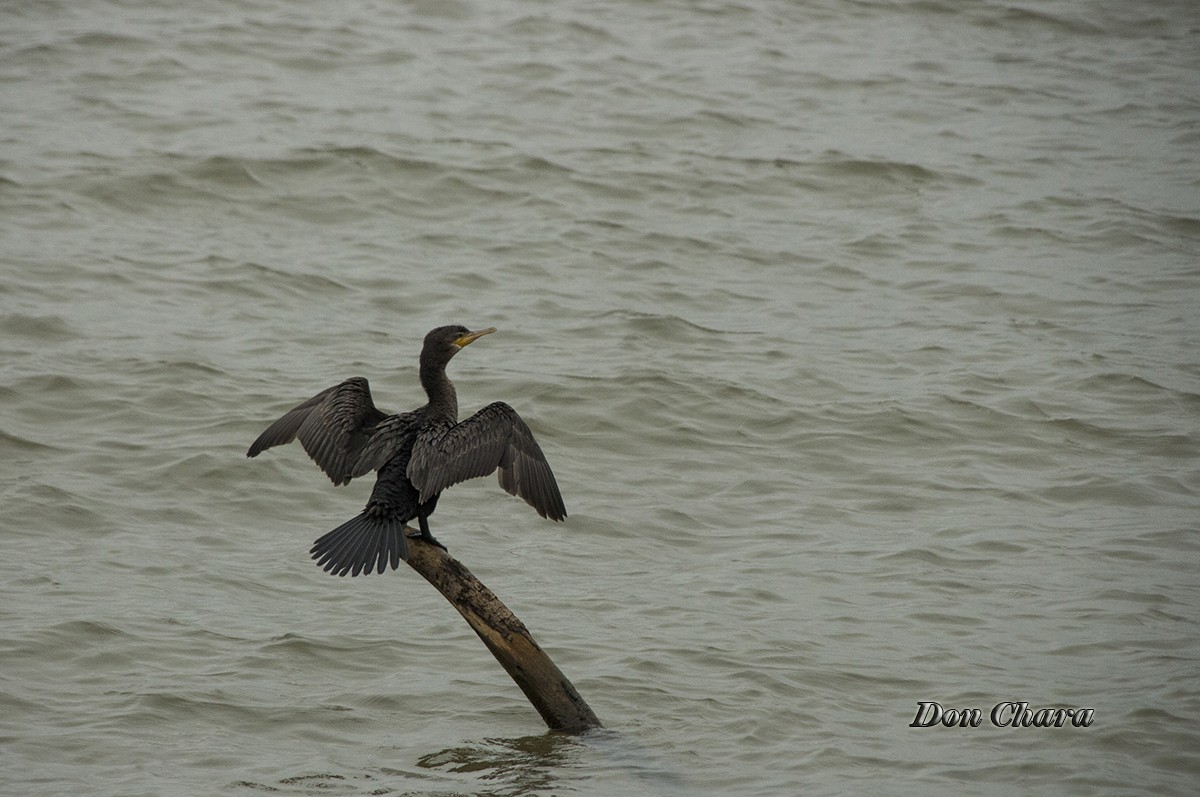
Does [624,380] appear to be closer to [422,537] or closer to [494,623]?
[422,537]

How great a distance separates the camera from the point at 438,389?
5980 millimetres

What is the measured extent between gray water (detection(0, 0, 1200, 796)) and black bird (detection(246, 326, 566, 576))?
0.97 meters

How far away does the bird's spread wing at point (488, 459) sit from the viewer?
5477 millimetres

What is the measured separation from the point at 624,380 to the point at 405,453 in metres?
4.10

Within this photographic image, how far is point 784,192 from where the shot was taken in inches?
513

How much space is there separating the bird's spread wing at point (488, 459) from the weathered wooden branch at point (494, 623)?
0.89 ft

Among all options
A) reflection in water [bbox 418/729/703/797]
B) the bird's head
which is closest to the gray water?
reflection in water [bbox 418/729/703/797]

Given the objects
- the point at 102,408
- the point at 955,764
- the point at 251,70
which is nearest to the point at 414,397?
the point at 102,408

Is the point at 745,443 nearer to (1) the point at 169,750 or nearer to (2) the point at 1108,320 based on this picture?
(2) the point at 1108,320

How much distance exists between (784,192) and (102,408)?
6.41 metres

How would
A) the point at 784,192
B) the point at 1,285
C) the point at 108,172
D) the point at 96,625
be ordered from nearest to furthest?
the point at 96,625 → the point at 1,285 → the point at 108,172 → the point at 784,192
